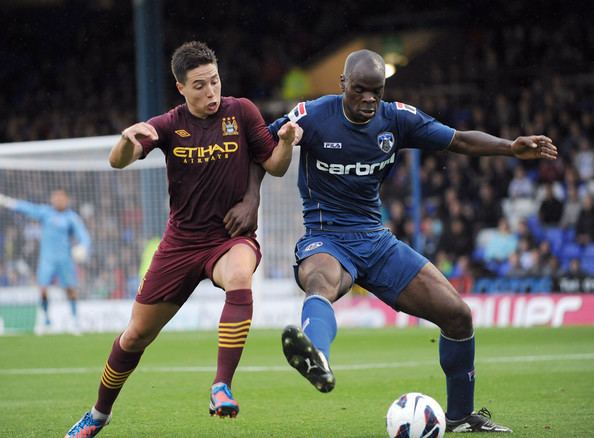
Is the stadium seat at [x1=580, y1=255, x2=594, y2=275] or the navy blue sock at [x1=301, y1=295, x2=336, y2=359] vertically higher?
the navy blue sock at [x1=301, y1=295, x2=336, y2=359]

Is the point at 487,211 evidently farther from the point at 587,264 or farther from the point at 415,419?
the point at 415,419

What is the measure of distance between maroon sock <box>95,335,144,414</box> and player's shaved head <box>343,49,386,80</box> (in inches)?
84.5

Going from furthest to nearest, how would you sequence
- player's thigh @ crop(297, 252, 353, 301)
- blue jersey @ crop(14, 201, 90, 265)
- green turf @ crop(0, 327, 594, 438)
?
1. blue jersey @ crop(14, 201, 90, 265)
2. green turf @ crop(0, 327, 594, 438)
3. player's thigh @ crop(297, 252, 353, 301)

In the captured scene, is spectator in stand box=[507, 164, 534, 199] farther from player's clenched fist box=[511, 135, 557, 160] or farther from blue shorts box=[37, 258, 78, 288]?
player's clenched fist box=[511, 135, 557, 160]

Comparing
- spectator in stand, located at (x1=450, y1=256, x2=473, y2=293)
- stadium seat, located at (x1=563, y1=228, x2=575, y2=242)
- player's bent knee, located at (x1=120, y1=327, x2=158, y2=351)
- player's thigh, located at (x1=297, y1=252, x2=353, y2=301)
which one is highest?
player's thigh, located at (x1=297, y1=252, x2=353, y2=301)

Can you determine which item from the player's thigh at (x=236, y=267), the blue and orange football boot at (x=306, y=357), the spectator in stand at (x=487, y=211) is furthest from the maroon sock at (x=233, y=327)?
the spectator in stand at (x=487, y=211)

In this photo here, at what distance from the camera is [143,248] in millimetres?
17531

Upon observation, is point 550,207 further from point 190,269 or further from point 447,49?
point 190,269

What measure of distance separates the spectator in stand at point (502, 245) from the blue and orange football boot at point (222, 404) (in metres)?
14.7

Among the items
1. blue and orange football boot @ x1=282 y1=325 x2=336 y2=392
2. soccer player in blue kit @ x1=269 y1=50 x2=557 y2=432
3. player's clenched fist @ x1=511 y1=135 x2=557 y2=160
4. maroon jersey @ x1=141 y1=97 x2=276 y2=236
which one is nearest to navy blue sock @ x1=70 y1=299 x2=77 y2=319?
soccer player in blue kit @ x1=269 y1=50 x2=557 y2=432

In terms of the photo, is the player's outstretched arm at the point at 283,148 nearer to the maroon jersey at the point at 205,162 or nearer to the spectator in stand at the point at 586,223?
the maroon jersey at the point at 205,162

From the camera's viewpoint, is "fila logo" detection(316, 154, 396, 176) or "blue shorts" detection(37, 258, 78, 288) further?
"blue shorts" detection(37, 258, 78, 288)

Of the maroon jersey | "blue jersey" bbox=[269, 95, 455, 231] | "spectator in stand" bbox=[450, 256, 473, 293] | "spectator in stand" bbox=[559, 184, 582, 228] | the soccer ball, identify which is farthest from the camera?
"spectator in stand" bbox=[559, 184, 582, 228]

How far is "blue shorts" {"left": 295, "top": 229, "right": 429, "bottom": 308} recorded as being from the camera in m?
6.33
